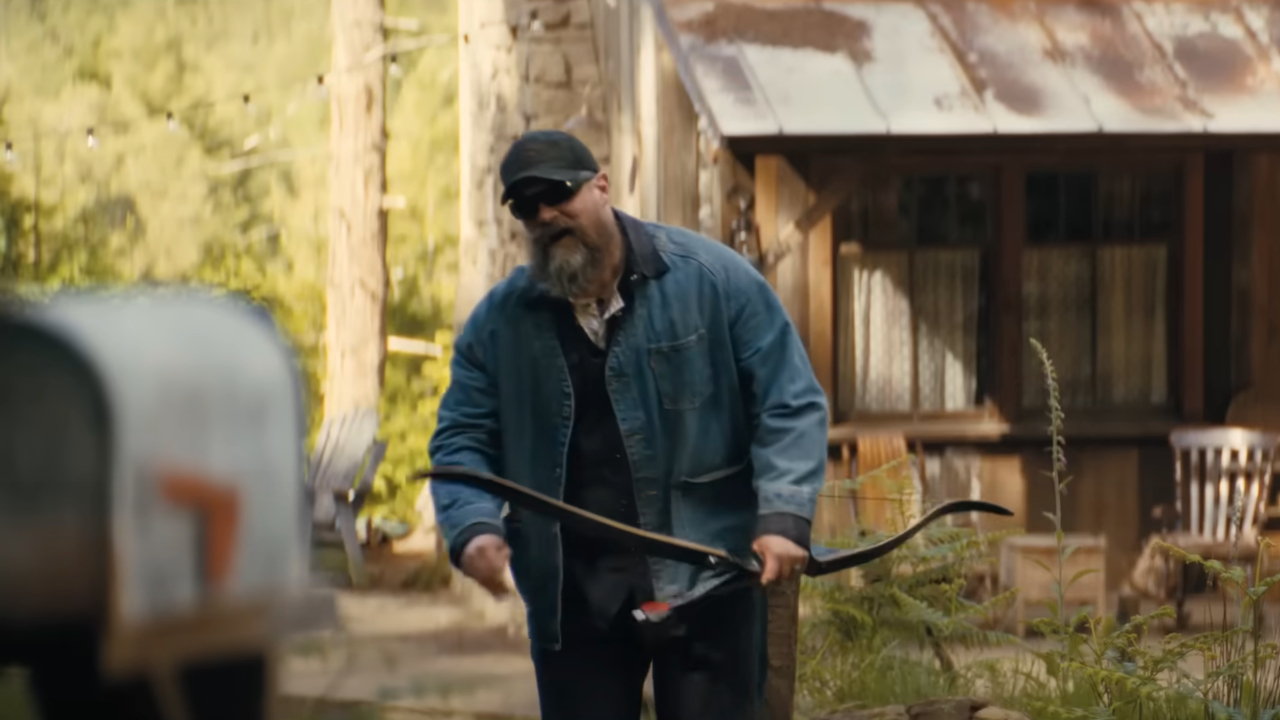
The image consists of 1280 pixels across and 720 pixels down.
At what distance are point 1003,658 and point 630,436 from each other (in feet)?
11.0

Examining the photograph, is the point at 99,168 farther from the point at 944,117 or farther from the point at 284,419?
the point at 284,419

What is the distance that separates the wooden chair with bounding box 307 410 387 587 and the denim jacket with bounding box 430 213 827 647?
847 centimetres

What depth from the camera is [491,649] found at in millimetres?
10266

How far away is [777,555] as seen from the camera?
386cm

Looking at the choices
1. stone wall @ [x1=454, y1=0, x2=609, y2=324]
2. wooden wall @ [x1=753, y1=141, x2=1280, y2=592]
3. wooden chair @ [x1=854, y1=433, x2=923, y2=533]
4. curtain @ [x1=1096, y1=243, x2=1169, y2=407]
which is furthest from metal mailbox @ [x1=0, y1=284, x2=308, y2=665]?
stone wall @ [x1=454, y1=0, x2=609, y2=324]

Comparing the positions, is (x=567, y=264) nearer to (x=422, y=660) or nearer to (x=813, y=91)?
(x=813, y=91)

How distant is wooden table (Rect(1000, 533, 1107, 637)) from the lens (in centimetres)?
949

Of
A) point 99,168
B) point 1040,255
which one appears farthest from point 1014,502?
point 99,168

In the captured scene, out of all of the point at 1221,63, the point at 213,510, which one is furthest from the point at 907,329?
the point at 213,510

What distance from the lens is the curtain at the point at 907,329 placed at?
10547 millimetres

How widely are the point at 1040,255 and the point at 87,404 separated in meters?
10.1

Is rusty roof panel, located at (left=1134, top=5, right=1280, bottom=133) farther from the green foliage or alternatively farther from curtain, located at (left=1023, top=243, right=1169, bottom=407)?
the green foliage

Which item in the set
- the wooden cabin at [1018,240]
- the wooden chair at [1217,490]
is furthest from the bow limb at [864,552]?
the wooden chair at [1217,490]

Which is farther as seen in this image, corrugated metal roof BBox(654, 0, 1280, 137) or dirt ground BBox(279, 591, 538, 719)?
corrugated metal roof BBox(654, 0, 1280, 137)
